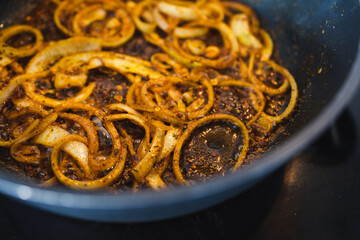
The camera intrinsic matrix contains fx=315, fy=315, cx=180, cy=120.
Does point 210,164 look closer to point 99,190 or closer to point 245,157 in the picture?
point 245,157

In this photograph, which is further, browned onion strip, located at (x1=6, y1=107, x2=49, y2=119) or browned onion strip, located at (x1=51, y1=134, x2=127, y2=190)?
browned onion strip, located at (x1=6, y1=107, x2=49, y2=119)

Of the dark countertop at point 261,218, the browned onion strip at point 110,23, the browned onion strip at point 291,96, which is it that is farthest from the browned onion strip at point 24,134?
the browned onion strip at point 291,96

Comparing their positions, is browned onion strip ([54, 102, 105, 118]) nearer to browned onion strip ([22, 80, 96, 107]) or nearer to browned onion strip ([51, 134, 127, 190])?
browned onion strip ([22, 80, 96, 107])

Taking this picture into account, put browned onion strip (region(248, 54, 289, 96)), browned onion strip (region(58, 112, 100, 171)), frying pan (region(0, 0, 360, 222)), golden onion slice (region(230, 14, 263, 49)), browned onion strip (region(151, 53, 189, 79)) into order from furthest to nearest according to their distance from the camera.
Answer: golden onion slice (region(230, 14, 263, 49))
browned onion strip (region(151, 53, 189, 79))
browned onion strip (region(248, 54, 289, 96))
browned onion strip (region(58, 112, 100, 171))
frying pan (region(0, 0, 360, 222))

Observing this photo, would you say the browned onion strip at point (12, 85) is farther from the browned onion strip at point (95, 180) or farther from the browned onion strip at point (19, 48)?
the browned onion strip at point (95, 180)

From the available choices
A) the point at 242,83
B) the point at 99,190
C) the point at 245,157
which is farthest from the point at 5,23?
the point at 245,157

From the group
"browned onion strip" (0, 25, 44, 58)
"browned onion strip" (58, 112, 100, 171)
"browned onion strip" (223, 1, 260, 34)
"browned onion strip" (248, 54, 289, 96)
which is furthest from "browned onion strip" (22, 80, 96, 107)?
"browned onion strip" (223, 1, 260, 34)
